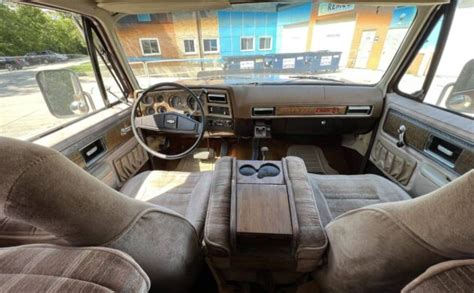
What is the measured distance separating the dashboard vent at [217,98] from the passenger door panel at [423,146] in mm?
1349

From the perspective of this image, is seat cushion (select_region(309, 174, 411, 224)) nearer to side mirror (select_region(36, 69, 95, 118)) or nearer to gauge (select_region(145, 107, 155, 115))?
gauge (select_region(145, 107, 155, 115))

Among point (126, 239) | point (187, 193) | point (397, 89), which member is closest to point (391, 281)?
point (126, 239)

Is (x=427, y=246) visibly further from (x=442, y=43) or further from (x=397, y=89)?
(x=397, y=89)

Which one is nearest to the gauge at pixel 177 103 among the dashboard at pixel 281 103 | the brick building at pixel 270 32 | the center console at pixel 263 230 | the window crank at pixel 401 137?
the dashboard at pixel 281 103

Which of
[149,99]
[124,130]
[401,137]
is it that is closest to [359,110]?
[401,137]

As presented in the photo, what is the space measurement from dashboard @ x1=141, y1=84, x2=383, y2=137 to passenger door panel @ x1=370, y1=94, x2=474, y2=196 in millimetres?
179

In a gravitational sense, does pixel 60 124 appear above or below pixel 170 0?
below

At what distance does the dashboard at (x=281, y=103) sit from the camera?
1872 mm

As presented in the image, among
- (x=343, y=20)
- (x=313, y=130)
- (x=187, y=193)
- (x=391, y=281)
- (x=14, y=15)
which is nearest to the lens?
(x=391, y=281)

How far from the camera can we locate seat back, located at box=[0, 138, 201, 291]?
0.42 metres

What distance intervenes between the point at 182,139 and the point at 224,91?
0.76 meters

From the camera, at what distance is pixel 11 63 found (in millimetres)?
1104

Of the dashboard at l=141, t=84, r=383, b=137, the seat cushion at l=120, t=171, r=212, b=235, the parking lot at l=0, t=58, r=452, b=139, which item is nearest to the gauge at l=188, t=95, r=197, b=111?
the dashboard at l=141, t=84, r=383, b=137

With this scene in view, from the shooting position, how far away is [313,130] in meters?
2.14
